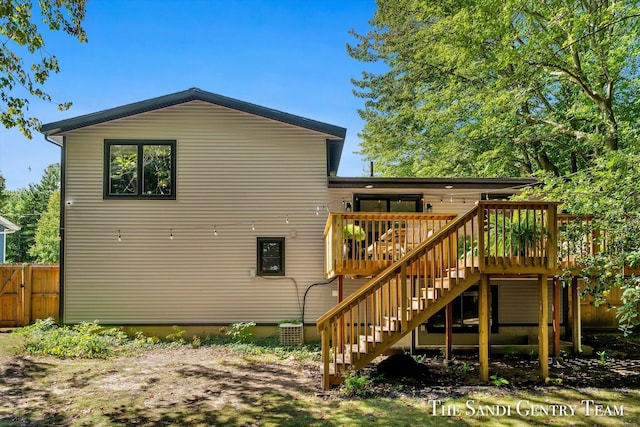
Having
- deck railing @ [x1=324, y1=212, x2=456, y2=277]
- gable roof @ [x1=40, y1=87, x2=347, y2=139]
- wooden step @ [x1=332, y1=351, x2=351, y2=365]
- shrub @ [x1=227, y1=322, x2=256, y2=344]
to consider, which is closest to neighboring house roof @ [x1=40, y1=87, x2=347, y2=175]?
gable roof @ [x1=40, y1=87, x2=347, y2=139]

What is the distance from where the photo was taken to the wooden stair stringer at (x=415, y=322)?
758 cm

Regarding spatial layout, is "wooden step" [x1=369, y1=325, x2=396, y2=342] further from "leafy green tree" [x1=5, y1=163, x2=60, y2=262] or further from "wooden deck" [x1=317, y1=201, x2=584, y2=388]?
"leafy green tree" [x1=5, y1=163, x2=60, y2=262]

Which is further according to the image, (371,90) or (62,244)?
(371,90)

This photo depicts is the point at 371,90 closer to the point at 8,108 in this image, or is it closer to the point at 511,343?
the point at 511,343

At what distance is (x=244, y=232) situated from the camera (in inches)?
460

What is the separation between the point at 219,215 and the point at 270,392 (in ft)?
18.7

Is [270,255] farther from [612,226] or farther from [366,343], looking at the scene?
[612,226]

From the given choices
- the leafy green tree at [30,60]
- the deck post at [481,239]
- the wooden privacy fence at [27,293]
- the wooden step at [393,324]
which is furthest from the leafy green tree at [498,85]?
the wooden privacy fence at [27,293]

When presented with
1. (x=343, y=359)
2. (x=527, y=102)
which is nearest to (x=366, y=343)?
(x=343, y=359)

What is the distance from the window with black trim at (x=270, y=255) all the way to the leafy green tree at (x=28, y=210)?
32.7 m

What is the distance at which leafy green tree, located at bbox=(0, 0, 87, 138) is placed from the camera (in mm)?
6625

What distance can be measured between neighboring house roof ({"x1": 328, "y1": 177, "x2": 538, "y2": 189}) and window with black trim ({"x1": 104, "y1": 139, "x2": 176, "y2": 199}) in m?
4.22

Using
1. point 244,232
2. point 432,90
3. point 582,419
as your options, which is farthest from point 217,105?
point 582,419

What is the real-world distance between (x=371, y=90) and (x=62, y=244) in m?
14.4
